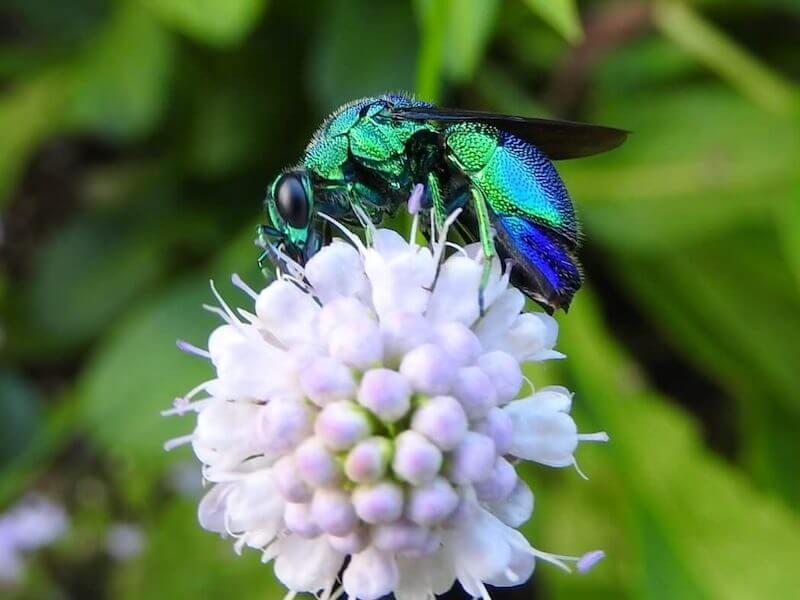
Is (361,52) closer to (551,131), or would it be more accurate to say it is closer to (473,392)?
(551,131)

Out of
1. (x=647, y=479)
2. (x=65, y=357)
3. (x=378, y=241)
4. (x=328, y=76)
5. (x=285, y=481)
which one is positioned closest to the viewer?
(x=285, y=481)

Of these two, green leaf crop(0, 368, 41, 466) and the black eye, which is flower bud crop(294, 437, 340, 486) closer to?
the black eye

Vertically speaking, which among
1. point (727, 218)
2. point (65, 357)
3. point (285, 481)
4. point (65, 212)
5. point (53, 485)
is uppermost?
point (285, 481)

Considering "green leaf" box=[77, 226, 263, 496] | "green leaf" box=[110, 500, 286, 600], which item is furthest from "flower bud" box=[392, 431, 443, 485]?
"green leaf" box=[110, 500, 286, 600]

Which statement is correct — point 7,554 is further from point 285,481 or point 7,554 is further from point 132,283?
point 285,481

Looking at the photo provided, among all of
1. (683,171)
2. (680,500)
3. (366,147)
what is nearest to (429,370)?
(366,147)

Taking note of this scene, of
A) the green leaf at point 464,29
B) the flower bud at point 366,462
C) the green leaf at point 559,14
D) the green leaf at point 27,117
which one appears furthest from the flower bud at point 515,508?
the green leaf at point 27,117

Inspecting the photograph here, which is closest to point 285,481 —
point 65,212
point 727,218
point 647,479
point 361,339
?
point 361,339
